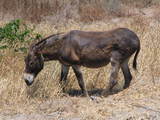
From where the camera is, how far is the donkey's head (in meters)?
7.70

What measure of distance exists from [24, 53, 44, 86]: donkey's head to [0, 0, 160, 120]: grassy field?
8.2 inches

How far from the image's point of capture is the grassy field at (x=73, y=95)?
22.2ft

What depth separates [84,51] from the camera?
7.62m

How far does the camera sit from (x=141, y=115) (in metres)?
6.69

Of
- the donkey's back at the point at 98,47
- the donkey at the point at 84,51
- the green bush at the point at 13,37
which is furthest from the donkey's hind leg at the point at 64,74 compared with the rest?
the green bush at the point at 13,37

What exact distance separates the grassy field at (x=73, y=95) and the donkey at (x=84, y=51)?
1.12ft

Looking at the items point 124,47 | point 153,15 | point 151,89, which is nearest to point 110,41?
point 124,47

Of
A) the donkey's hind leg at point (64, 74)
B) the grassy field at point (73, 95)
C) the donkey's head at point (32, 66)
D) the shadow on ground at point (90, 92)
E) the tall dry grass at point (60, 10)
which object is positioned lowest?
the tall dry grass at point (60, 10)

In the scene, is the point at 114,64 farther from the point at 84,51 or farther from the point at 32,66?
the point at 32,66

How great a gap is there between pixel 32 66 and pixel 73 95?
102cm

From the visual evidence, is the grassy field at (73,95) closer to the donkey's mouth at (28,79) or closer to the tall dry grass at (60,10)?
the donkey's mouth at (28,79)

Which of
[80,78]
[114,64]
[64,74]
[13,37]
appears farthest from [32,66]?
[13,37]

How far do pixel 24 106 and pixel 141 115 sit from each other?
213 centimetres

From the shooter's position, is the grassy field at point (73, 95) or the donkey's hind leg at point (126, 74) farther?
the donkey's hind leg at point (126, 74)
